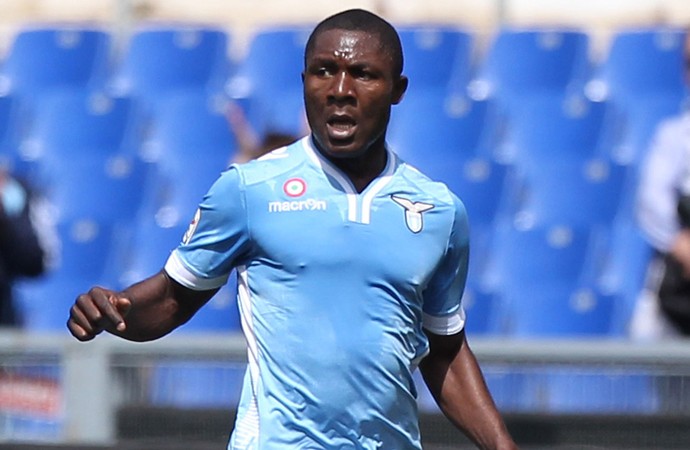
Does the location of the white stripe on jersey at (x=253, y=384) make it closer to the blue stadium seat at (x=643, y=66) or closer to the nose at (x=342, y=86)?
the nose at (x=342, y=86)

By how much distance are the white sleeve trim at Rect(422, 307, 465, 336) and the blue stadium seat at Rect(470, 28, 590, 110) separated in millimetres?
6037

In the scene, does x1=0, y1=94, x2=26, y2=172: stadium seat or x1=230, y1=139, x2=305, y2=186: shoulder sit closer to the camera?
x1=230, y1=139, x2=305, y2=186: shoulder

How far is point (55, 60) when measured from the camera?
10375 mm

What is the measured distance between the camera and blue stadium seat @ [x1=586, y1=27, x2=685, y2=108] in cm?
955

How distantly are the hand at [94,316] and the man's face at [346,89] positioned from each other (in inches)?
23.6

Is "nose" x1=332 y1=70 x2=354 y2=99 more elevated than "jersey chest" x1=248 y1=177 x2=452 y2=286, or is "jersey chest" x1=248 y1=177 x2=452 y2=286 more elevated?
"nose" x1=332 y1=70 x2=354 y2=99

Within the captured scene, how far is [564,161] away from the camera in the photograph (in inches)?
358

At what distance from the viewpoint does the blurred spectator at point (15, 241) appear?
7.19 m

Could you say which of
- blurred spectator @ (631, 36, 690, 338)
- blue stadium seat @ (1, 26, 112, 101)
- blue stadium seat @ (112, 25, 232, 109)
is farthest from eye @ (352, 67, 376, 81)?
blue stadium seat @ (1, 26, 112, 101)

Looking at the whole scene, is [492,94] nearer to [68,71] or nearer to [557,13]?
[557,13]

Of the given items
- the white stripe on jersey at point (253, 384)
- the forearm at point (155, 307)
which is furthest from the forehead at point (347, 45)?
the forearm at point (155, 307)

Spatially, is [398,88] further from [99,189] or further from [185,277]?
[99,189]

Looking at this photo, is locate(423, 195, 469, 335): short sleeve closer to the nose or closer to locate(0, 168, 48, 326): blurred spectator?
the nose

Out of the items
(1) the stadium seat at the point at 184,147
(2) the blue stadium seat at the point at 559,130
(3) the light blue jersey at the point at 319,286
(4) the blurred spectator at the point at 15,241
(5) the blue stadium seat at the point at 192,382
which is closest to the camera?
(3) the light blue jersey at the point at 319,286
